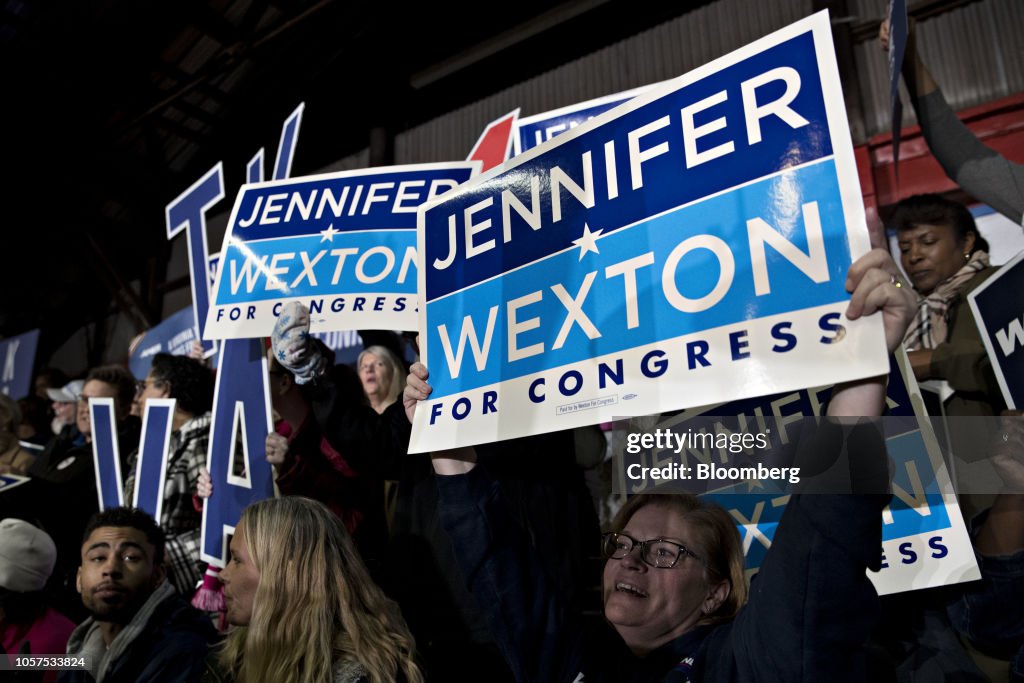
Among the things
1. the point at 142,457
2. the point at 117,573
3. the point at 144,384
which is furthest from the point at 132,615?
the point at 144,384

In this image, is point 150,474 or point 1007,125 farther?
point 1007,125

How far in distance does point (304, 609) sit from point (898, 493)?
4.32 feet

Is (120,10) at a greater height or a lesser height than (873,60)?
greater

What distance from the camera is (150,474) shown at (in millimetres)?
2900

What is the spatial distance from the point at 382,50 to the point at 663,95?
589 cm

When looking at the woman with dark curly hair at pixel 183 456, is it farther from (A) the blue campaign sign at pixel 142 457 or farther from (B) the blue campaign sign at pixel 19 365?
(B) the blue campaign sign at pixel 19 365

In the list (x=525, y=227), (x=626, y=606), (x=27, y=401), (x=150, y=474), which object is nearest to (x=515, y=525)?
(x=626, y=606)

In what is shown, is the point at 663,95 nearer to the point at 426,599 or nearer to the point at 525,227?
the point at 525,227

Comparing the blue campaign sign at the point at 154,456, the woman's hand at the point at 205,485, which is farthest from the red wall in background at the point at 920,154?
the blue campaign sign at the point at 154,456

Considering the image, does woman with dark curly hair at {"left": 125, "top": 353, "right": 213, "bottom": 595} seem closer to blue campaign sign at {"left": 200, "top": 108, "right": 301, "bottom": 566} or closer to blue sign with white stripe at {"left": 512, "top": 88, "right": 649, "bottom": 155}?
blue campaign sign at {"left": 200, "top": 108, "right": 301, "bottom": 566}

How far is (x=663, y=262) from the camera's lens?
1132 mm

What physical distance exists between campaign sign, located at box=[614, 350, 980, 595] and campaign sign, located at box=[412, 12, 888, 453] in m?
0.31

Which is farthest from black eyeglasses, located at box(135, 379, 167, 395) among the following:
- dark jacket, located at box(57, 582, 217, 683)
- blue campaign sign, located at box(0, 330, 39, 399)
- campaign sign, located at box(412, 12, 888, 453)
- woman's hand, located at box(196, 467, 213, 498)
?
blue campaign sign, located at box(0, 330, 39, 399)

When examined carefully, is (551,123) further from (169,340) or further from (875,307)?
(169,340)
